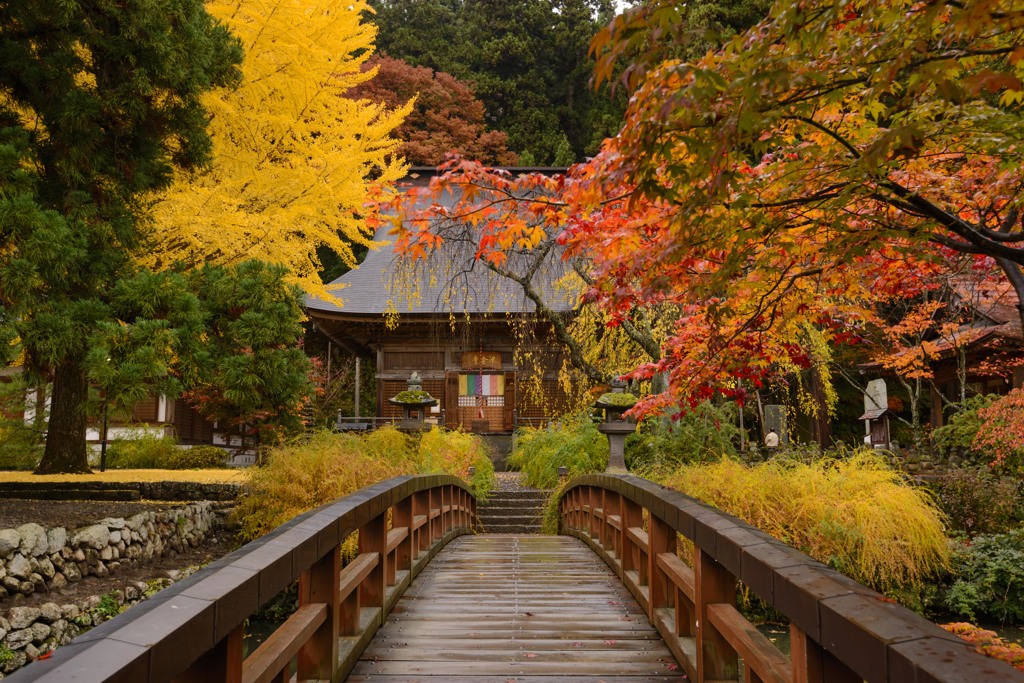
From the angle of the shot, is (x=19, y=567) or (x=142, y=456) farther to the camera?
(x=142, y=456)

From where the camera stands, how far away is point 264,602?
205 cm

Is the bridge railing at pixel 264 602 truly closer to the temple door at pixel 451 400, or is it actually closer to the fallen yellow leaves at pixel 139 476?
the fallen yellow leaves at pixel 139 476

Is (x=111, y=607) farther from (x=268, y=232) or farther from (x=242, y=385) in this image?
(x=268, y=232)

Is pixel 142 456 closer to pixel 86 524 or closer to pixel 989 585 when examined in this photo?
pixel 86 524

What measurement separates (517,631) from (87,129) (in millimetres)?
6751

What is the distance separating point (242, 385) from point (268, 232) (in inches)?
92.8

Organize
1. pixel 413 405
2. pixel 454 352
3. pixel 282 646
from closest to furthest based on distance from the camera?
pixel 282 646
pixel 413 405
pixel 454 352

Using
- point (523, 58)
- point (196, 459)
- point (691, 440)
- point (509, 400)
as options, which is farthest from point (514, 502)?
point (523, 58)

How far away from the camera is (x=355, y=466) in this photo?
8398 millimetres

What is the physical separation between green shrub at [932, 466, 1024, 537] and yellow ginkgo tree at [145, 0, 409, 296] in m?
8.69

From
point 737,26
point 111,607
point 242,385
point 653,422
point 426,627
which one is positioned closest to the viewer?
point 426,627

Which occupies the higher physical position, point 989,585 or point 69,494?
point 69,494

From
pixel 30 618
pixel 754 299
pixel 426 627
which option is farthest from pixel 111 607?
pixel 754 299

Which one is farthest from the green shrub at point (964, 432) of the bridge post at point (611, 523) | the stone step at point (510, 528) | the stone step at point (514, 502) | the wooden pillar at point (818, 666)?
the wooden pillar at point (818, 666)
